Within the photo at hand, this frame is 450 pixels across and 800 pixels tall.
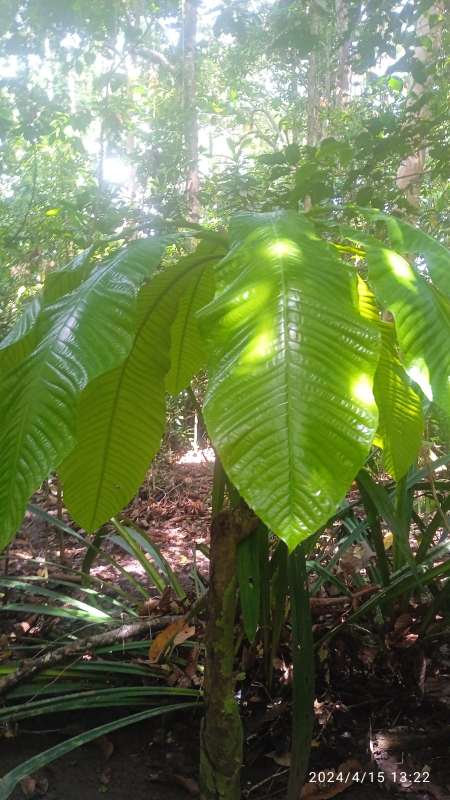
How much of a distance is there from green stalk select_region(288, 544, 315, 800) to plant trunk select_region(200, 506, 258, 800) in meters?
0.10

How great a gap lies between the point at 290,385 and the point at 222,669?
2.12ft

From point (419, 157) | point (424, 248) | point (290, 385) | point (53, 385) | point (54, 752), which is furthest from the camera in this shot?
point (419, 157)

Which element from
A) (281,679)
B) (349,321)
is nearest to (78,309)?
(349,321)

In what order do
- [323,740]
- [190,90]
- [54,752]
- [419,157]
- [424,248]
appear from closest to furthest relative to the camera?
[424,248], [54,752], [323,740], [419,157], [190,90]

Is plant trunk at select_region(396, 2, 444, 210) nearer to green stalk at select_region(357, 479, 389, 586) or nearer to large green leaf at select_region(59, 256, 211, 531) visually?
green stalk at select_region(357, 479, 389, 586)

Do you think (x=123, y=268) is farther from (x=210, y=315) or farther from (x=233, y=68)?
(x=233, y=68)

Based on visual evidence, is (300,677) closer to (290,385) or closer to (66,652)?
(66,652)

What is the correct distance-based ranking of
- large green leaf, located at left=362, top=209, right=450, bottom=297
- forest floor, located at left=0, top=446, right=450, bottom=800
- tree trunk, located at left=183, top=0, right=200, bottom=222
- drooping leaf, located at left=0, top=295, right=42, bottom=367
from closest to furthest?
large green leaf, located at left=362, top=209, right=450, bottom=297 < drooping leaf, located at left=0, top=295, right=42, bottom=367 < forest floor, located at left=0, top=446, right=450, bottom=800 < tree trunk, located at left=183, top=0, right=200, bottom=222

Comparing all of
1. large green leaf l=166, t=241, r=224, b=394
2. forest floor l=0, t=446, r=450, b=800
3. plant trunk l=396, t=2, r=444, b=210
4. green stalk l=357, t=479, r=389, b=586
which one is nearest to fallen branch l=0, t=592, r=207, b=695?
forest floor l=0, t=446, r=450, b=800

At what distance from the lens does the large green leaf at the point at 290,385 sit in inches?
16.6

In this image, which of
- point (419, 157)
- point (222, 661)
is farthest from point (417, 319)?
point (419, 157)

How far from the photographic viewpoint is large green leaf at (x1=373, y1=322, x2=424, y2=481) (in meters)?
0.93

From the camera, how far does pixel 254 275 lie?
0.55 metres

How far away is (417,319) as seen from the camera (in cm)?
58
